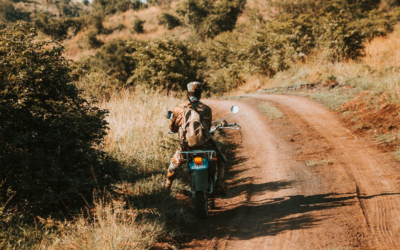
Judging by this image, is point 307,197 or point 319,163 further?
point 319,163

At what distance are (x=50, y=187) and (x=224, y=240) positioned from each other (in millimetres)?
2449

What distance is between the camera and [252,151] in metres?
8.50

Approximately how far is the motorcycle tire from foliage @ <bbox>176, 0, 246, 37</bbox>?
134 feet

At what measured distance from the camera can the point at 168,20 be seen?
50688 mm

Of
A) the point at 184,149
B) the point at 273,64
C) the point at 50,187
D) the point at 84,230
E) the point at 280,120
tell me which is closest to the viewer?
the point at 84,230

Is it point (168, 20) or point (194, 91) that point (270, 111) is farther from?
point (168, 20)

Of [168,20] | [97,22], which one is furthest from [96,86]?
[97,22]

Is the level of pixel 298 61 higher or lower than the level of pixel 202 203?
higher

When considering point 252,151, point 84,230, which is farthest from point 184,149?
point 252,151

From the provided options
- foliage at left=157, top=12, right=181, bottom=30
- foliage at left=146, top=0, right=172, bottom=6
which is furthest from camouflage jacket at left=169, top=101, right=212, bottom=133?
foliage at left=146, top=0, right=172, bottom=6

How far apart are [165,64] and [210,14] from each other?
2961 cm

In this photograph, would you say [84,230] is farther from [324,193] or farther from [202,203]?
[324,193]

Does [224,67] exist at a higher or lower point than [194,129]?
higher

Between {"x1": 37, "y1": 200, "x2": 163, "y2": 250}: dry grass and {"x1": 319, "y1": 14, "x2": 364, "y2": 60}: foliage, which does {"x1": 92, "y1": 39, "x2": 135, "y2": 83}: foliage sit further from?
{"x1": 37, "y1": 200, "x2": 163, "y2": 250}: dry grass
